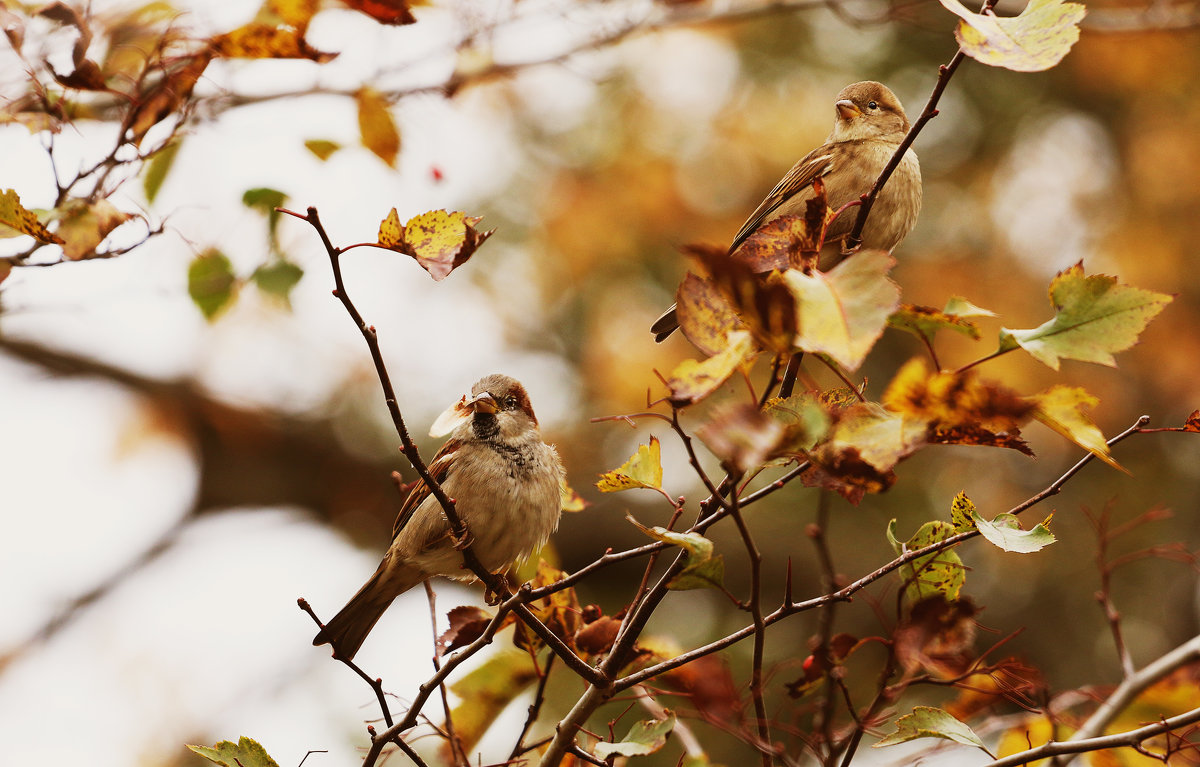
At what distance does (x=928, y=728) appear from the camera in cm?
152

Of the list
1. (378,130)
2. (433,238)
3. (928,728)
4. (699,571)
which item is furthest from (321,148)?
(928,728)

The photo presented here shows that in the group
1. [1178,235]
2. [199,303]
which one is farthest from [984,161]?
[199,303]

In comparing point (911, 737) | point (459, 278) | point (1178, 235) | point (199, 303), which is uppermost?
point (199, 303)

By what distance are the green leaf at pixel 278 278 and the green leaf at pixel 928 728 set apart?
1.60 meters

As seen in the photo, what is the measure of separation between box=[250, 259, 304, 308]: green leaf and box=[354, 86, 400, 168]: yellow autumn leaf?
34 cm

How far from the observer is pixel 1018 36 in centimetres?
123

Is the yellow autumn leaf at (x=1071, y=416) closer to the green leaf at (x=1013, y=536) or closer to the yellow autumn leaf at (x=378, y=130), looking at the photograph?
the green leaf at (x=1013, y=536)

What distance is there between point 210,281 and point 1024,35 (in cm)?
185

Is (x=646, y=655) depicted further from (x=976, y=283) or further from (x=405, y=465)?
(x=976, y=283)

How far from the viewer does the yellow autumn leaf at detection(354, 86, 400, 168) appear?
2199 mm

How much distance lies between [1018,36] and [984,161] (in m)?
6.93

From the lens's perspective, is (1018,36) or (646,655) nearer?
(1018,36)

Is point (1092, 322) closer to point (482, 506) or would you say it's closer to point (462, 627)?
point (462, 627)

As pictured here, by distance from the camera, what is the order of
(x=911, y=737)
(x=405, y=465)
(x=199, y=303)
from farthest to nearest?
1. (x=405, y=465)
2. (x=199, y=303)
3. (x=911, y=737)
